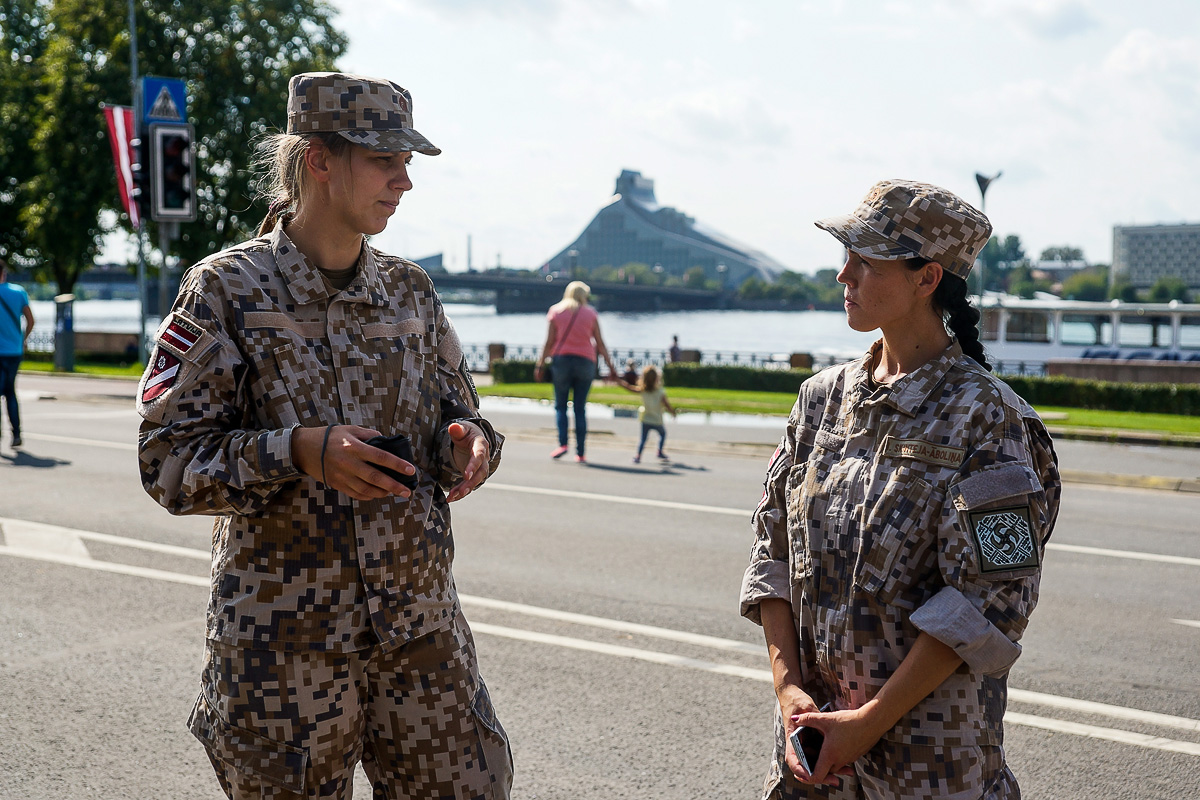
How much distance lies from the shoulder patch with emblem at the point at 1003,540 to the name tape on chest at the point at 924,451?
4.7 inches

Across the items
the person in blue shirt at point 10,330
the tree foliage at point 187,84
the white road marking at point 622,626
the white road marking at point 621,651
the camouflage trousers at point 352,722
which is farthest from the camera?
the tree foliage at point 187,84

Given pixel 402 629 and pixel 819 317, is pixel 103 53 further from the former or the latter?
pixel 819 317

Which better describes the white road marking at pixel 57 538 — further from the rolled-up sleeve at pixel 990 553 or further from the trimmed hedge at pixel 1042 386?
the trimmed hedge at pixel 1042 386

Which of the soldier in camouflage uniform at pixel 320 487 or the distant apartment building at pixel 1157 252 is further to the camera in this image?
the distant apartment building at pixel 1157 252

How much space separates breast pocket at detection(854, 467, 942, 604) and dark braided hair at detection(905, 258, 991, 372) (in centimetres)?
34

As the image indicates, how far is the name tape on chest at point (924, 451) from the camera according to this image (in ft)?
7.00

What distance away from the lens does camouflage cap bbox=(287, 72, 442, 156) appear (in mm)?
2309

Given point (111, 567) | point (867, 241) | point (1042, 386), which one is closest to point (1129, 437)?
point (1042, 386)

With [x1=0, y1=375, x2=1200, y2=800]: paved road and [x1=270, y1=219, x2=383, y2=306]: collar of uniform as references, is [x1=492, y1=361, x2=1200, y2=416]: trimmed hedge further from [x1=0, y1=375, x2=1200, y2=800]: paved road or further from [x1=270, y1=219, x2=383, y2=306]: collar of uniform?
[x1=270, y1=219, x2=383, y2=306]: collar of uniform

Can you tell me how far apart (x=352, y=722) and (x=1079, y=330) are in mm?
38161

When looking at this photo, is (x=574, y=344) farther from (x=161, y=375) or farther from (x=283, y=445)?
(x=283, y=445)

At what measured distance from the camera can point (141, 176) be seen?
20594mm

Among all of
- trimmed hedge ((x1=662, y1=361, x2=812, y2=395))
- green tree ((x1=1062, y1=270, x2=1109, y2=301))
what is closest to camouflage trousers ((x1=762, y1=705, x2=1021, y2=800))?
trimmed hedge ((x1=662, y1=361, x2=812, y2=395))

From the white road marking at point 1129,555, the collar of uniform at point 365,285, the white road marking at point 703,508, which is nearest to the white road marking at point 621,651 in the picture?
the collar of uniform at point 365,285
